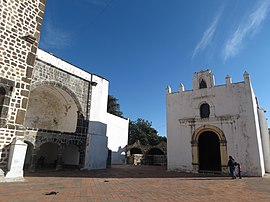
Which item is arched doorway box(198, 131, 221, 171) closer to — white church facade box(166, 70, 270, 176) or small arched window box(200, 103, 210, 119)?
white church facade box(166, 70, 270, 176)

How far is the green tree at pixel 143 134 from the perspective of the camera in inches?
1406

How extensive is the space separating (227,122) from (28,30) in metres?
12.5

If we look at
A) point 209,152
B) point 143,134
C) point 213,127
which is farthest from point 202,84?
point 143,134

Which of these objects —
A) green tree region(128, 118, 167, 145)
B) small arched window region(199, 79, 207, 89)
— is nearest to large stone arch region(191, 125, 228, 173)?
small arched window region(199, 79, 207, 89)

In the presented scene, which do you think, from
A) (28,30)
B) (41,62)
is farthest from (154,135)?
(28,30)

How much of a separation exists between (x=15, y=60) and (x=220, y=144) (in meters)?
12.5

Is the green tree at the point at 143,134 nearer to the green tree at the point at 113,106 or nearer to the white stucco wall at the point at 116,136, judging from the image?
the green tree at the point at 113,106

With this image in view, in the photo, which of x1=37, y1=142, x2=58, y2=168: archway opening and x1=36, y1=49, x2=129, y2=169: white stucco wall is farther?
x1=37, y1=142, x2=58, y2=168: archway opening

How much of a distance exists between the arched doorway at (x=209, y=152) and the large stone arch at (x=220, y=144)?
37 centimetres

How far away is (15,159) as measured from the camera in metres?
7.49

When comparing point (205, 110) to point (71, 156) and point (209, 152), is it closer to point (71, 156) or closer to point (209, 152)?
point (209, 152)

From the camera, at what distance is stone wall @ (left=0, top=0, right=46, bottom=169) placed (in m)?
7.73

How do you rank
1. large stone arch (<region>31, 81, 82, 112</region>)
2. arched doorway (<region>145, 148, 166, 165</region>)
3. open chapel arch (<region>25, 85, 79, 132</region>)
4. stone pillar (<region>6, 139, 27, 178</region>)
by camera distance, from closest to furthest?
stone pillar (<region>6, 139, 27, 178</region>) < large stone arch (<region>31, 81, 82, 112</region>) < open chapel arch (<region>25, 85, 79, 132</region>) < arched doorway (<region>145, 148, 166, 165</region>)

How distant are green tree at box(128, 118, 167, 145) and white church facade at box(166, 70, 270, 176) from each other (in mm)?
20830
